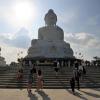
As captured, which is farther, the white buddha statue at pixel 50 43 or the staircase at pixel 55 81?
the white buddha statue at pixel 50 43

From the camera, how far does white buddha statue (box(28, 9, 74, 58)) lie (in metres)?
65.1

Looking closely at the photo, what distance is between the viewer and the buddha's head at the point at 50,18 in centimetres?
6883

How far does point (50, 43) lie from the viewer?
66562 millimetres

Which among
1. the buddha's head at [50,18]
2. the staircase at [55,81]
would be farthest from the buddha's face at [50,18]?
the staircase at [55,81]

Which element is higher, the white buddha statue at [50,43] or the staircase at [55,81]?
the white buddha statue at [50,43]

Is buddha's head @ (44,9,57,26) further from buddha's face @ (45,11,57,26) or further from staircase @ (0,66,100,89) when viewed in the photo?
staircase @ (0,66,100,89)

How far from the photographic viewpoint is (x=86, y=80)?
2798cm

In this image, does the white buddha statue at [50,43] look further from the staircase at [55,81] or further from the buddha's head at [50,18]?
the staircase at [55,81]

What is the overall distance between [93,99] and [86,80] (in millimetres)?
10452

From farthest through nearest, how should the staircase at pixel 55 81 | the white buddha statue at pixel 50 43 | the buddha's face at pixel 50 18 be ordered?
the buddha's face at pixel 50 18
the white buddha statue at pixel 50 43
the staircase at pixel 55 81

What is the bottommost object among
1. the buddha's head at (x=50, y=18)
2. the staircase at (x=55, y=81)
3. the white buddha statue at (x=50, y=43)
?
the staircase at (x=55, y=81)

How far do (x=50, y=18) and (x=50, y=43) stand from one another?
19.0ft

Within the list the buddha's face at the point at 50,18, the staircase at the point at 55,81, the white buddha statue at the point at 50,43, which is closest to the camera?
the staircase at the point at 55,81

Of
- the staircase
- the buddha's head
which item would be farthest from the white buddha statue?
the staircase
